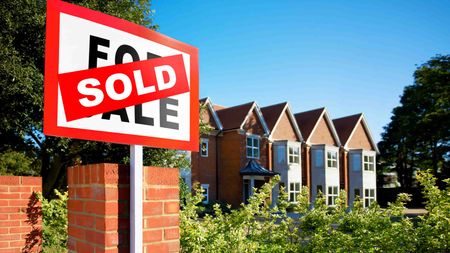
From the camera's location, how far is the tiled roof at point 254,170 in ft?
105

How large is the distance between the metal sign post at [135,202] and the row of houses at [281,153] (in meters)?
25.3

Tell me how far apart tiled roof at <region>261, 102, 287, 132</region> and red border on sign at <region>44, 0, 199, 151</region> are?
32583 mm

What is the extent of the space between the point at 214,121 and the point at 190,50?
29.5m

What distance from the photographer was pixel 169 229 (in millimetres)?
3342

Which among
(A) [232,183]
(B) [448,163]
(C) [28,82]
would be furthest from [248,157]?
(B) [448,163]

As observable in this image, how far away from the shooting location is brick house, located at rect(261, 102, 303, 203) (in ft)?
118

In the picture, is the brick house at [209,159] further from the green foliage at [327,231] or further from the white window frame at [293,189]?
the green foliage at [327,231]

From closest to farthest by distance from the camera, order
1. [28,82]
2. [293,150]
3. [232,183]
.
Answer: [28,82], [232,183], [293,150]

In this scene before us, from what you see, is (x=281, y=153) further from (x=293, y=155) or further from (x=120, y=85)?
(x=120, y=85)

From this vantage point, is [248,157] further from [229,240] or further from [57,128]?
[57,128]

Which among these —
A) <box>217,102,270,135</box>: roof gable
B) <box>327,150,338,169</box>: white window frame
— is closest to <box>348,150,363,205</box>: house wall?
<box>327,150,338,169</box>: white window frame

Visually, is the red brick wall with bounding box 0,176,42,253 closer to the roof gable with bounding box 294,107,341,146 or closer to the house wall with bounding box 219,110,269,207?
the house wall with bounding box 219,110,269,207

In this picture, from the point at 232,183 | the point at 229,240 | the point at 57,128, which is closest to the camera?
the point at 57,128

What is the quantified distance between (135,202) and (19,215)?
4.06m
